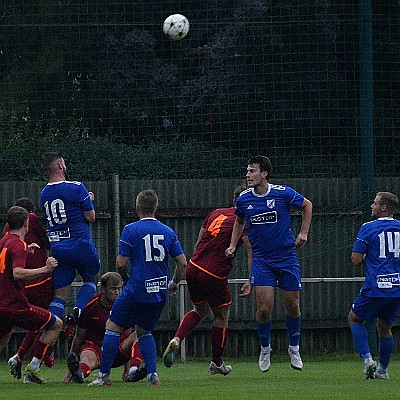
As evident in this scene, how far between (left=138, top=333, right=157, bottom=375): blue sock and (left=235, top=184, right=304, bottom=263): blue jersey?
1.79 m

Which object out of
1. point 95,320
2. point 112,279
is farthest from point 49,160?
point 95,320

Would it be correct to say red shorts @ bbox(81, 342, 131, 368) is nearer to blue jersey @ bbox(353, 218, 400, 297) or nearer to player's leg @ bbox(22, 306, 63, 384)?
player's leg @ bbox(22, 306, 63, 384)

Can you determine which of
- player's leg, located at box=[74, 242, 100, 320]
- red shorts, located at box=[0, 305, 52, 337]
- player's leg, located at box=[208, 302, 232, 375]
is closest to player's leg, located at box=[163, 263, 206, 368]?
player's leg, located at box=[208, 302, 232, 375]

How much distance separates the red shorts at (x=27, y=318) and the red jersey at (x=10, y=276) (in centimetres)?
5

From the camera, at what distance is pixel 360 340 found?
10.9 metres

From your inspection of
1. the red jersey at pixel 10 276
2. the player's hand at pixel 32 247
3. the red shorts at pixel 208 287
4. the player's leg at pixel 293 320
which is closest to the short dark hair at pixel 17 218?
the red jersey at pixel 10 276

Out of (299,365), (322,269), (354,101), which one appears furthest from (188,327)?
(354,101)

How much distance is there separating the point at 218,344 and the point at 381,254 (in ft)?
6.50

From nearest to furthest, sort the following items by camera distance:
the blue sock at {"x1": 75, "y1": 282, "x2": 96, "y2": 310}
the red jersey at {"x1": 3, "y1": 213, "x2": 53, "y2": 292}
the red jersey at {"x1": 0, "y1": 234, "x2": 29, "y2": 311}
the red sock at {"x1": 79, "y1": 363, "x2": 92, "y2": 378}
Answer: the red jersey at {"x1": 0, "y1": 234, "x2": 29, "y2": 311} → the red sock at {"x1": 79, "y1": 363, "x2": 92, "y2": 378} → the blue sock at {"x1": 75, "y1": 282, "x2": 96, "y2": 310} → the red jersey at {"x1": 3, "y1": 213, "x2": 53, "y2": 292}

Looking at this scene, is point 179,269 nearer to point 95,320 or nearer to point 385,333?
point 95,320

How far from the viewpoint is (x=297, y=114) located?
54.9ft

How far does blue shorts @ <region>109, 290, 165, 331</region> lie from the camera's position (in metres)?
10.1

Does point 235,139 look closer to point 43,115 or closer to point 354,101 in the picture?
point 354,101

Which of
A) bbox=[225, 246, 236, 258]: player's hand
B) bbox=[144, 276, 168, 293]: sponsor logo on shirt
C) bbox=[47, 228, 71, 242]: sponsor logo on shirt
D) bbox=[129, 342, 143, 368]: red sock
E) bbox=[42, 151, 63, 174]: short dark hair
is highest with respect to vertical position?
bbox=[42, 151, 63, 174]: short dark hair
